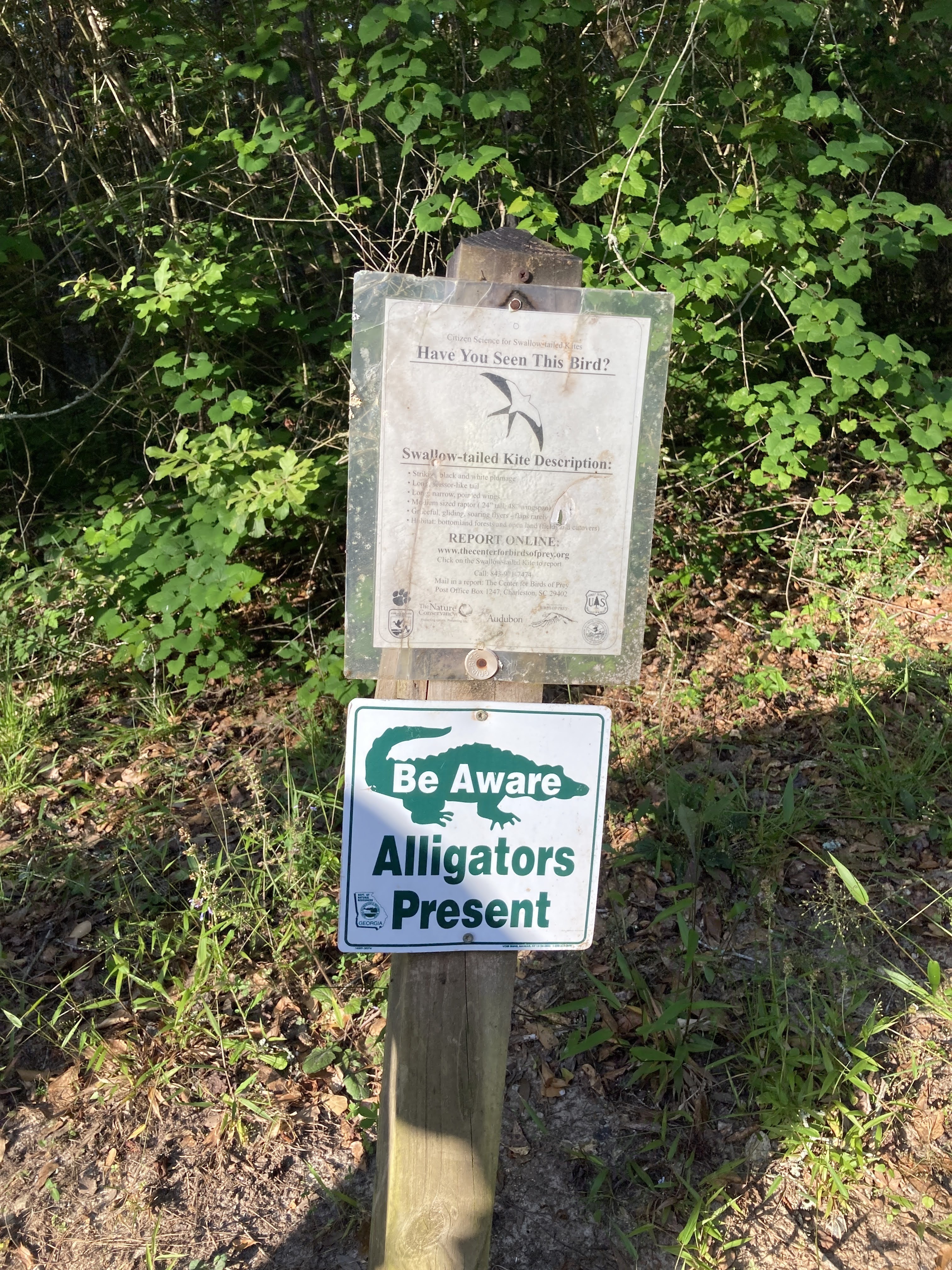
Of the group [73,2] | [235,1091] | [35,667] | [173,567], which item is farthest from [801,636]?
[73,2]

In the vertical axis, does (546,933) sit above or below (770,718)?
above

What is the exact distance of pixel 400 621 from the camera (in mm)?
1604

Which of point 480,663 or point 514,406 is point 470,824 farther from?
point 514,406

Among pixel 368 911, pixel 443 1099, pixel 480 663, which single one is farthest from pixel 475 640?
pixel 443 1099

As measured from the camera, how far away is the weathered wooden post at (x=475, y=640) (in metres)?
1.54

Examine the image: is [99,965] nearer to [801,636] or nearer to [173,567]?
[173,567]

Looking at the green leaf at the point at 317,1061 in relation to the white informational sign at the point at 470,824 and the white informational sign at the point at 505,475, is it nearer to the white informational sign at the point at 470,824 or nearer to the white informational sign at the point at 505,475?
the white informational sign at the point at 470,824

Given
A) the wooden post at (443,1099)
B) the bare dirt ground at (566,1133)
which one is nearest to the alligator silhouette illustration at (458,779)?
the wooden post at (443,1099)

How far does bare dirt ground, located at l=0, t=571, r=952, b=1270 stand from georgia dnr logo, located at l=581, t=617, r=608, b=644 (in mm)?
1126

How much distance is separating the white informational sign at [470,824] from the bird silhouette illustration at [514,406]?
0.49 meters

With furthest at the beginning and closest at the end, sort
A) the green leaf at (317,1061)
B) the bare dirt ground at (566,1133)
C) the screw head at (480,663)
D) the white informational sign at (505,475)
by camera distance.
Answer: the green leaf at (317,1061)
the bare dirt ground at (566,1133)
the screw head at (480,663)
the white informational sign at (505,475)

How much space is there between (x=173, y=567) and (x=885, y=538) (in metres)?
3.63

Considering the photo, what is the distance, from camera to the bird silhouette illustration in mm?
1550

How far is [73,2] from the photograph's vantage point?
15.8 ft
